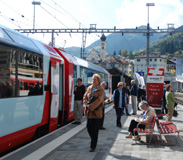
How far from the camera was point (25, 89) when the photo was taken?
23.7 feet

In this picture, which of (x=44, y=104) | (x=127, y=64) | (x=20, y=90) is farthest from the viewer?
(x=127, y=64)

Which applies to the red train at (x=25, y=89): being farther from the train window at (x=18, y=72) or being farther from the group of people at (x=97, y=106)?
the group of people at (x=97, y=106)

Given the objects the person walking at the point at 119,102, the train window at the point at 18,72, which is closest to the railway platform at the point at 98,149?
the train window at the point at 18,72

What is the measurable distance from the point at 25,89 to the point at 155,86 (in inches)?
364

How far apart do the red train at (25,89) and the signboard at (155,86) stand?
5.92 metres

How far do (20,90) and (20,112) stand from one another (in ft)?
1.76

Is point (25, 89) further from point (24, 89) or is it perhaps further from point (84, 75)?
point (84, 75)

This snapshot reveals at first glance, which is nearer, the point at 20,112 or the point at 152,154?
the point at 152,154

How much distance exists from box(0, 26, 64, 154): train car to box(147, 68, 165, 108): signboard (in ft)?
21.9

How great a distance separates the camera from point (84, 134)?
9117 millimetres

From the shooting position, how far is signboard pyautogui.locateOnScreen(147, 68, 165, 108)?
1499 cm

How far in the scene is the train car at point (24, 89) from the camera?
6.27 metres

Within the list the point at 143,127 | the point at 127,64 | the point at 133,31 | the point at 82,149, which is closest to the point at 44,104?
the point at 82,149

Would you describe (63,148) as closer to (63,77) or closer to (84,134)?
(84,134)
